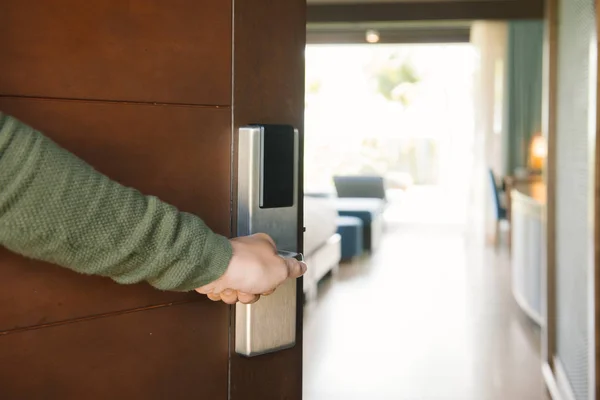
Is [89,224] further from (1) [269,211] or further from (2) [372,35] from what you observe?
(2) [372,35]

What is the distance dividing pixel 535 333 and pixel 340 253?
2.55 meters

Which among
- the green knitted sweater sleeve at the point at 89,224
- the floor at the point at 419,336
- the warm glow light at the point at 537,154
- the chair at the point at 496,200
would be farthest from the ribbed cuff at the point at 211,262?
the warm glow light at the point at 537,154

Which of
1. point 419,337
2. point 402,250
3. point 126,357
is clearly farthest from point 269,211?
point 402,250

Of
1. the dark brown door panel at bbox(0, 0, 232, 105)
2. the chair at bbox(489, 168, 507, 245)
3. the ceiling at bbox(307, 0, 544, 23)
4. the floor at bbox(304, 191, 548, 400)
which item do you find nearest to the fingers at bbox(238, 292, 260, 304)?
the dark brown door panel at bbox(0, 0, 232, 105)

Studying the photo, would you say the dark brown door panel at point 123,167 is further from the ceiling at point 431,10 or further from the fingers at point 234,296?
the ceiling at point 431,10

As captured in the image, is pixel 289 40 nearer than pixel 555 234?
Yes

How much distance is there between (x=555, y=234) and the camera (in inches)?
129

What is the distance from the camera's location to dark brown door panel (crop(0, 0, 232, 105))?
0.92 m

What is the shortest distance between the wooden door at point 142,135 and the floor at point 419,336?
229 centimetres

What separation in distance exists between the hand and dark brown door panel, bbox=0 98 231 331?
190 mm

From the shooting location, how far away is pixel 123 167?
40.3 inches

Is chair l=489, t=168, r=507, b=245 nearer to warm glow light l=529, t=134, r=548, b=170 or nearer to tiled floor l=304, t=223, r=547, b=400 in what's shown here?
warm glow light l=529, t=134, r=548, b=170

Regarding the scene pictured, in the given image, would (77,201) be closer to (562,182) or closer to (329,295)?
(562,182)

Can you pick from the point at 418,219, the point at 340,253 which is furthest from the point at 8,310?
the point at 418,219
